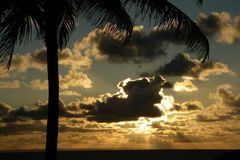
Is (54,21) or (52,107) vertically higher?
(54,21)

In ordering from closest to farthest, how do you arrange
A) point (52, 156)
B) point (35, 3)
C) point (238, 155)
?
point (52, 156) → point (35, 3) → point (238, 155)

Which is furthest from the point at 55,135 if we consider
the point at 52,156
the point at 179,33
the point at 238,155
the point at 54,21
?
the point at 238,155

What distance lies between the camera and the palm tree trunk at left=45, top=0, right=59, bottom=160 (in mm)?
13375

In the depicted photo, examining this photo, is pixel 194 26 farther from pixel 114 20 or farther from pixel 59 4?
pixel 59 4

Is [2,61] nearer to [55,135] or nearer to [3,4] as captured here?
[3,4]

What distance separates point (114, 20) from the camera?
48.2 feet

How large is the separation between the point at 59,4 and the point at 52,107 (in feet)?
8.97

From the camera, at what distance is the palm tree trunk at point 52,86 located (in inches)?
527

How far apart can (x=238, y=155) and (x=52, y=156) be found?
5.38 m

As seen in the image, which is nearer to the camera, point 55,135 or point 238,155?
point 55,135

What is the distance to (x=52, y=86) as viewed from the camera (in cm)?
1366

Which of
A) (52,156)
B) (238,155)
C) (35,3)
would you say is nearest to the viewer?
(52,156)

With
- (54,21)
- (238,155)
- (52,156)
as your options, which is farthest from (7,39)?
(238,155)

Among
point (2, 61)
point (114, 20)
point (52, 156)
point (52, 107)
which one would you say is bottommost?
point (52, 156)
